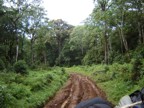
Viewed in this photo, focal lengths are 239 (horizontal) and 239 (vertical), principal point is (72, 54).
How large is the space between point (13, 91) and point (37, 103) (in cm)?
161

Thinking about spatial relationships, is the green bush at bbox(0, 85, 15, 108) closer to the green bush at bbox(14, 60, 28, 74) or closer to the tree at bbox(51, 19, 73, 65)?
the green bush at bbox(14, 60, 28, 74)

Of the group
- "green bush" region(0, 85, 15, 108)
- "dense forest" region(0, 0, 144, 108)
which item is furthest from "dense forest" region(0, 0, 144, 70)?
"green bush" region(0, 85, 15, 108)

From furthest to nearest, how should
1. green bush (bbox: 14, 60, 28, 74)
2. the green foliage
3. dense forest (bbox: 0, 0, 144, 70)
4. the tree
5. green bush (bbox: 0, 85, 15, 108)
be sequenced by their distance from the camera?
the tree < dense forest (bbox: 0, 0, 144, 70) < green bush (bbox: 14, 60, 28, 74) < the green foliage < green bush (bbox: 0, 85, 15, 108)

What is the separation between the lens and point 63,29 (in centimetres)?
6825

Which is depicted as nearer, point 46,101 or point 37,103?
point 37,103

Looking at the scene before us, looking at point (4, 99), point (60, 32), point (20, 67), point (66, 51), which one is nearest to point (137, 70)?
point (4, 99)

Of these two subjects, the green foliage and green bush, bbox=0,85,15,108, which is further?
the green foliage

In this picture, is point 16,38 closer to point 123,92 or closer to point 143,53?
point 143,53

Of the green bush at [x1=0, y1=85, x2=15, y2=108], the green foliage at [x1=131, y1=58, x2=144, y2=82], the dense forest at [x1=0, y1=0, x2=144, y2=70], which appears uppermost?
the dense forest at [x1=0, y1=0, x2=144, y2=70]

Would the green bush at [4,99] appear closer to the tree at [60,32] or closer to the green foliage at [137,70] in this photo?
the green foliage at [137,70]

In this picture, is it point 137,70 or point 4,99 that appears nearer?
point 4,99

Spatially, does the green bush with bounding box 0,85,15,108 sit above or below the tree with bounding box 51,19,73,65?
below

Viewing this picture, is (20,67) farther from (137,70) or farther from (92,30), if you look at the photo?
(92,30)

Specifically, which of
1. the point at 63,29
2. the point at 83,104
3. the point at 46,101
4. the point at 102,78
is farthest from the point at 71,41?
the point at 83,104
